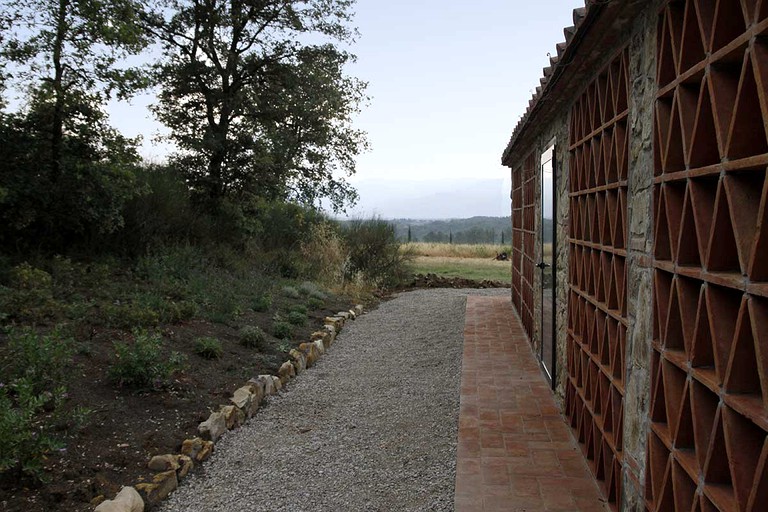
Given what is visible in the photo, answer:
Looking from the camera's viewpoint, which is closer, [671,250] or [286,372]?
[671,250]

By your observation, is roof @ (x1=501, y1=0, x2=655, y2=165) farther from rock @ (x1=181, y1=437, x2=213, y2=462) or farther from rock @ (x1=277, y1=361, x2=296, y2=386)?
rock @ (x1=277, y1=361, x2=296, y2=386)

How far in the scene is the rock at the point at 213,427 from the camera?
484 cm

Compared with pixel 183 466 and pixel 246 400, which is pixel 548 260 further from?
pixel 183 466

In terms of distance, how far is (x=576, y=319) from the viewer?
193 inches

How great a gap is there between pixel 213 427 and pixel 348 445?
1106 mm

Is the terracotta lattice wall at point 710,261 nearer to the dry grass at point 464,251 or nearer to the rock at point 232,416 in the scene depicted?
the rock at point 232,416

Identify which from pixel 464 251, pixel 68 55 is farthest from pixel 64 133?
pixel 464 251

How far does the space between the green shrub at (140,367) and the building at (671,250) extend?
3485 mm

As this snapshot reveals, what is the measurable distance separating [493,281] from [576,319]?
39.2ft

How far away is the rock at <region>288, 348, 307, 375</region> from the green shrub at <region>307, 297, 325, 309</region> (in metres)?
3.15

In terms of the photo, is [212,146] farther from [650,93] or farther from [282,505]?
[650,93]

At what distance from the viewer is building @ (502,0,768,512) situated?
5.94 feet

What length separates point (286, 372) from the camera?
692cm

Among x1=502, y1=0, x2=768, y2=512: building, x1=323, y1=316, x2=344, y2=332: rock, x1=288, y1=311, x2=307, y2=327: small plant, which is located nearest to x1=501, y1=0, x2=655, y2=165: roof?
x1=502, y1=0, x2=768, y2=512: building
